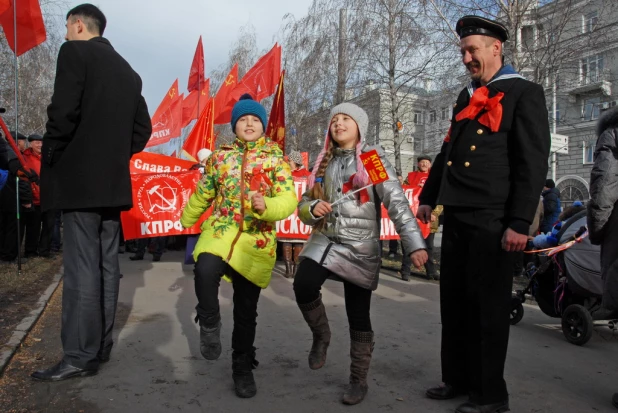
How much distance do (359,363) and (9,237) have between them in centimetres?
782

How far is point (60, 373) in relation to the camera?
11.2 feet

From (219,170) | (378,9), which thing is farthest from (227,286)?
(378,9)

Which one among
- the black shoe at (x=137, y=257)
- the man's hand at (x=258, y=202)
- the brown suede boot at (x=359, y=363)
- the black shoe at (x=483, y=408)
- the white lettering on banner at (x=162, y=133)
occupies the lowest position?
the black shoe at (x=137, y=257)

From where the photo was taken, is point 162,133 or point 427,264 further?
point 162,133

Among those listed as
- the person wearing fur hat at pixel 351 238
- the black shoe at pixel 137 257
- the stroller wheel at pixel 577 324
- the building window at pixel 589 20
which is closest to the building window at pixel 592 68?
the building window at pixel 589 20

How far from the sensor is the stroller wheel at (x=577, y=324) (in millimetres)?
4750

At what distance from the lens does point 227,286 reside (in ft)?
24.2

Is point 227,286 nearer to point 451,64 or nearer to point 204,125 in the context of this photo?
point 204,125

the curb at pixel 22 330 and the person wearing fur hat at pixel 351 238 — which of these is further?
the curb at pixel 22 330

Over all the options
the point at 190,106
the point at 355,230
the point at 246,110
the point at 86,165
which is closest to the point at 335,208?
the point at 355,230

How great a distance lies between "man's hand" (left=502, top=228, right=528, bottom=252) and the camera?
2.83 meters

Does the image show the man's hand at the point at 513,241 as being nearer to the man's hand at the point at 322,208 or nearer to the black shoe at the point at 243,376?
the man's hand at the point at 322,208

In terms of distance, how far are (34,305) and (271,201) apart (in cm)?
369

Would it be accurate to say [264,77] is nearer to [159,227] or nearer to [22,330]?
[159,227]
